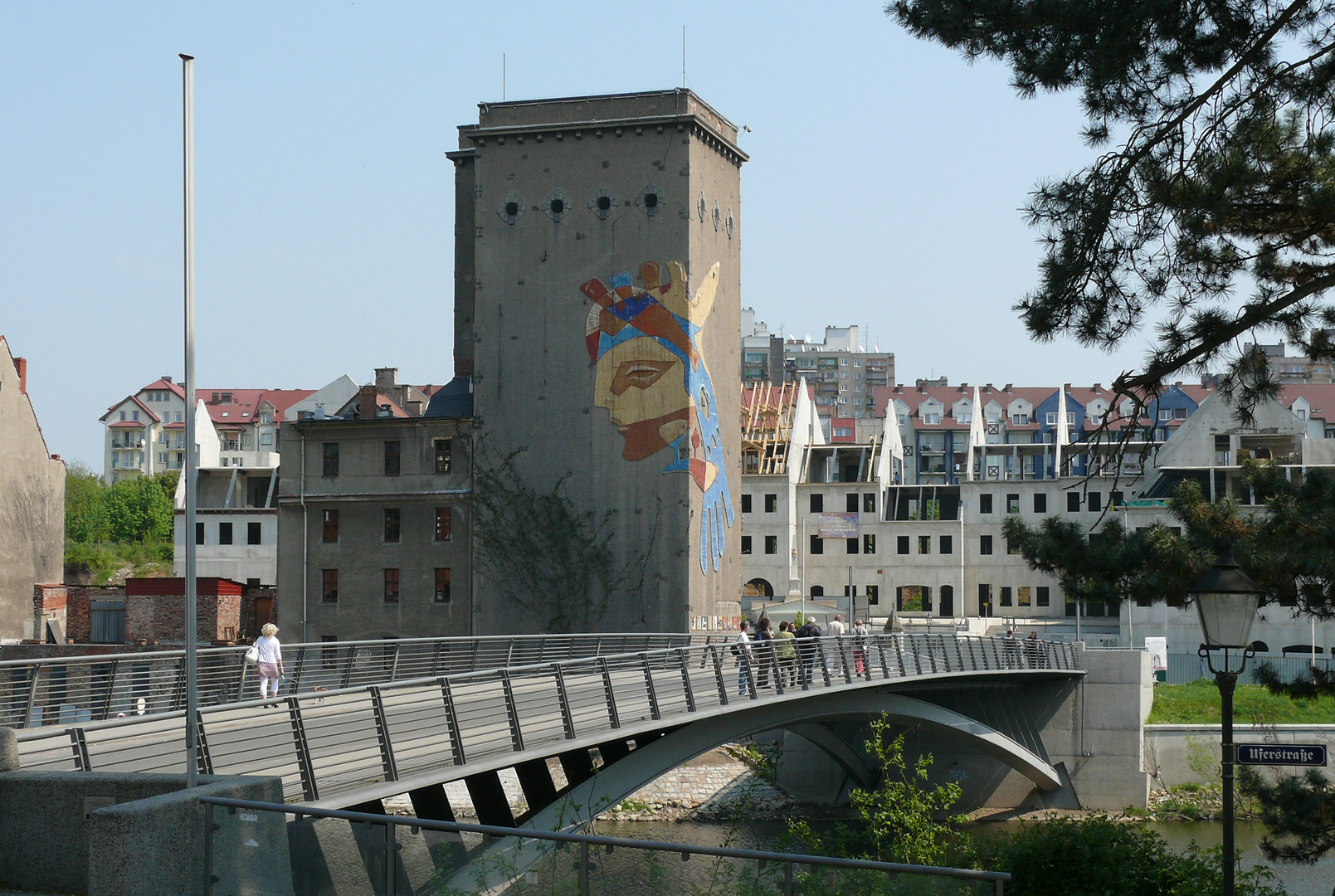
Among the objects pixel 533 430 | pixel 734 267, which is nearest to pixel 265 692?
pixel 533 430

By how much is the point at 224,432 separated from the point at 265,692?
115 metres

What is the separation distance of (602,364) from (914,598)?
114 feet

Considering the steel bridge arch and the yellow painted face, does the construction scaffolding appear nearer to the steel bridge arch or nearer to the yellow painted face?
the yellow painted face

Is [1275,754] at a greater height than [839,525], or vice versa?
[839,525]

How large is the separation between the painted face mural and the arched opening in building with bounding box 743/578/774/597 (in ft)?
99.6

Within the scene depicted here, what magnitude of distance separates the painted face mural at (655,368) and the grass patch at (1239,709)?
1695cm

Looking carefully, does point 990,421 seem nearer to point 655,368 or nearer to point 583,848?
point 655,368

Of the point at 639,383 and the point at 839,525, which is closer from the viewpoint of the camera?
the point at 639,383

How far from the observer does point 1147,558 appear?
1934 cm

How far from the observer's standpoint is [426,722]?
21.0 metres

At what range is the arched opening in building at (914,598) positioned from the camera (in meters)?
79.3

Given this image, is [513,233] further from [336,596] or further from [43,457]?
[43,457]

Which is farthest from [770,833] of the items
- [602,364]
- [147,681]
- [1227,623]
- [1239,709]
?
[1227,623]

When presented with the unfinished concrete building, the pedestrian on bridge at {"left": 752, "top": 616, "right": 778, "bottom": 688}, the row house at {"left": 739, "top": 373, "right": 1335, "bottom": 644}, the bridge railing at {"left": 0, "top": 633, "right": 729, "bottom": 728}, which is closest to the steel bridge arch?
the pedestrian on bridge at {"left": 752, "top": 616, "right": 778, "bottom": 688}
